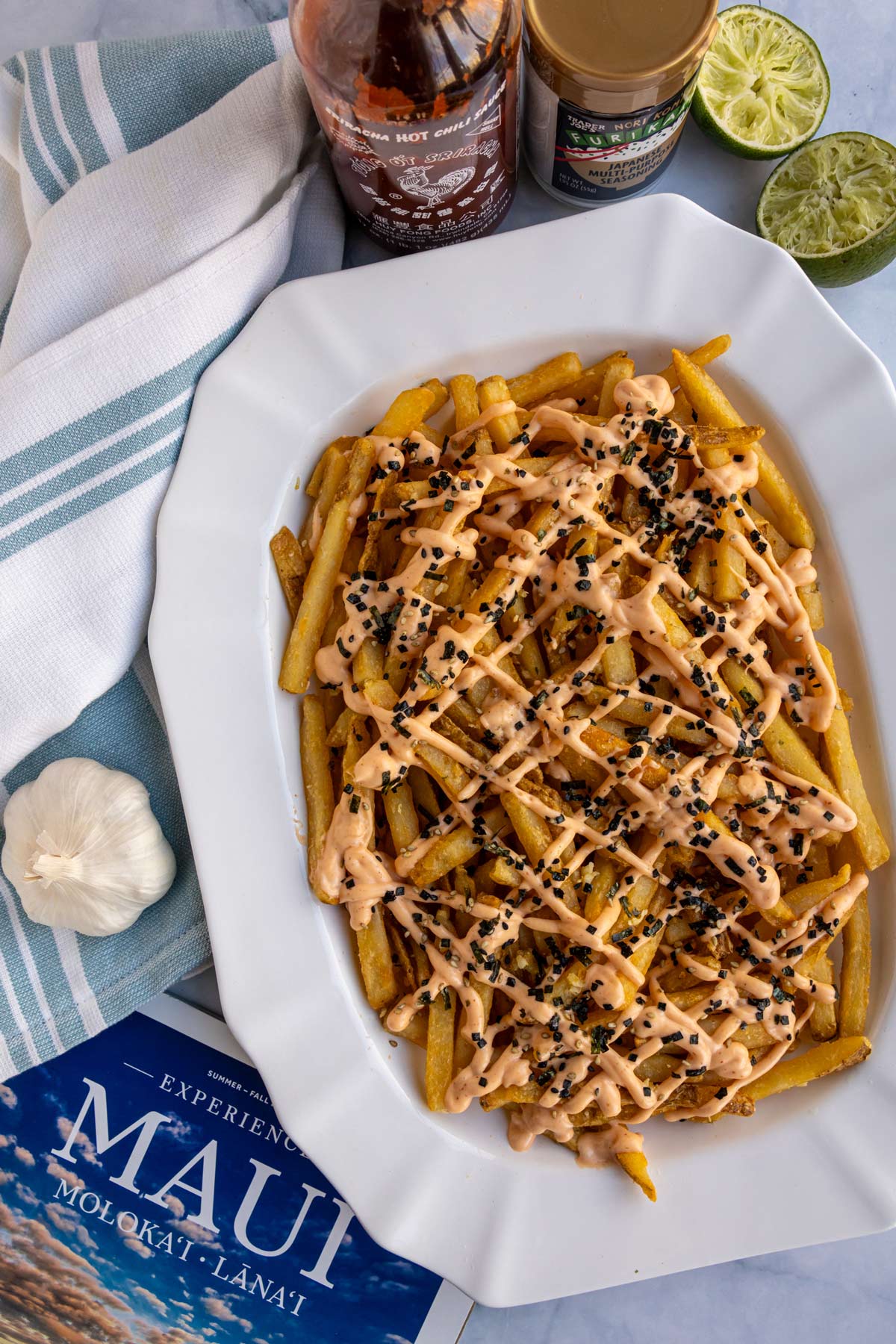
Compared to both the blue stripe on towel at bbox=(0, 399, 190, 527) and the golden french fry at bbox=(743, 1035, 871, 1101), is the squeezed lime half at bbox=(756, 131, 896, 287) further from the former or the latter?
the golden french fry at bbox=(743, 1035, 871, 1101)

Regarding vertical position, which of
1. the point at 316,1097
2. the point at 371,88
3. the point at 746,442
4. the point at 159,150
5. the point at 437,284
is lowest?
the point at 316,1097

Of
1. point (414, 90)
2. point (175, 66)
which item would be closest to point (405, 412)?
point (414, 90)

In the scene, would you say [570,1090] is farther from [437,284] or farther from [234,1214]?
[437,284]

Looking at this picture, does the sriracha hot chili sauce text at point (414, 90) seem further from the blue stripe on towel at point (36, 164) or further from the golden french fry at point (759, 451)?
the blue stripe on towel at point (36, 164)

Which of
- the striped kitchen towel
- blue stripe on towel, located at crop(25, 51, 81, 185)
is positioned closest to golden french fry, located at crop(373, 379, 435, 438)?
the striped kitchen towel

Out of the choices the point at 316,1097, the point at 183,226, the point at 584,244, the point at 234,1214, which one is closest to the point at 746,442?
the point at 584,244

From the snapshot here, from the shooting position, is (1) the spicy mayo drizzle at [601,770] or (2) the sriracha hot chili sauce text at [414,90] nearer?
(2) the sriracha hot chili sauce text at [414,90]

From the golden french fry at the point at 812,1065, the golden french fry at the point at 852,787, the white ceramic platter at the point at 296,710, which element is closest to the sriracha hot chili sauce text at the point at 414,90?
the white ceramic platter at the point at 296,710
